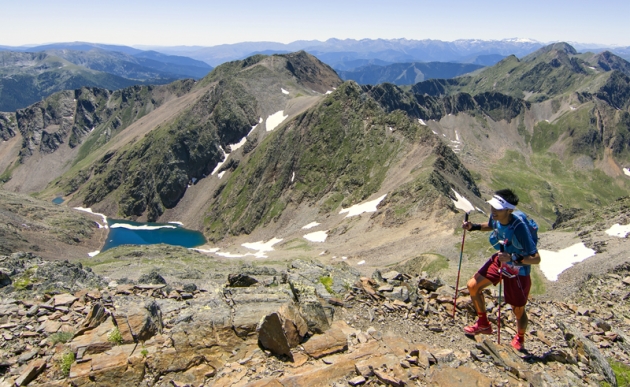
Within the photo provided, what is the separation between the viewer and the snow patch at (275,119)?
158375mm

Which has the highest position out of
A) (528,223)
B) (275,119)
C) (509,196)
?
(509,196)

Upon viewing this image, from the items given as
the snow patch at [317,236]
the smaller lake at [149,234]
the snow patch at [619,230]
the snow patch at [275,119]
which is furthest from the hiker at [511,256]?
the snow patch at [275,119]

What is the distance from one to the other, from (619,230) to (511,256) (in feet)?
148

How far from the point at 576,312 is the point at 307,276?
1316 centimetres

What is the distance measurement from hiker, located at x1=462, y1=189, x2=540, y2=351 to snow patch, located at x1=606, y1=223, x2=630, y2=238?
4182cm

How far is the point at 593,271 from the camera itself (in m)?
35.7

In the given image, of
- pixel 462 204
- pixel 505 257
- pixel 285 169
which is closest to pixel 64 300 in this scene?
pixel 505 257

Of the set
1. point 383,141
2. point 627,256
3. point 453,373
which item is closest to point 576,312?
point 453,373

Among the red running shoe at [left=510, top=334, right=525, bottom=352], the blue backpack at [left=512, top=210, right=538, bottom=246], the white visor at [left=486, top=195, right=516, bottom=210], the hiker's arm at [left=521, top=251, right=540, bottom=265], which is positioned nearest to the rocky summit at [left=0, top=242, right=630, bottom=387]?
the red running shoe at [left=510, top=334, right=525, bottom=352]

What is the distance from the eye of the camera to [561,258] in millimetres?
41594

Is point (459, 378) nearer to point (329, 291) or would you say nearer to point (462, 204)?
point (329, 291)

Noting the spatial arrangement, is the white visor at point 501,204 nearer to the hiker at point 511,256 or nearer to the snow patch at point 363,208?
the hiker at point 511,256

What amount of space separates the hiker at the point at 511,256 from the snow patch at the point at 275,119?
148091mm

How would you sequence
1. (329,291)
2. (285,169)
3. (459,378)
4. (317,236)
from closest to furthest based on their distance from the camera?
(459,378), (329,291), (317,236), (285,169)
